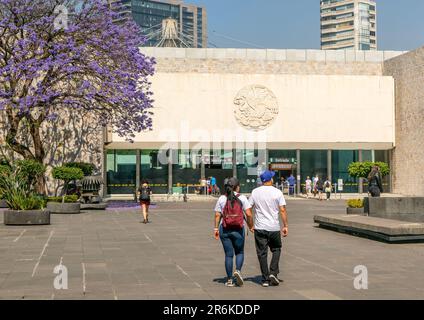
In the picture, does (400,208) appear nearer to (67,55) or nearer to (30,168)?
(67,55)

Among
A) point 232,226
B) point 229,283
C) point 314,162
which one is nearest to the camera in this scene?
point 229,283

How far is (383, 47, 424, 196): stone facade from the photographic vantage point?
4803 cm

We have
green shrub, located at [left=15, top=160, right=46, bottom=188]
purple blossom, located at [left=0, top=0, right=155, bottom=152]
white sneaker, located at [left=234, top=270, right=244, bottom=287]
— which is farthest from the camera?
green shrub, located at [left=15, top=160, right=46, bottom=188]

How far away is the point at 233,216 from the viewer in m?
9.65

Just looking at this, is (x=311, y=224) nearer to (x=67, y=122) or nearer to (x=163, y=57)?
(x=67, y=122)

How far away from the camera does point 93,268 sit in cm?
1127

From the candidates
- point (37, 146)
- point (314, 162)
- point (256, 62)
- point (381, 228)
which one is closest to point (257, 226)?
point (381, 228)

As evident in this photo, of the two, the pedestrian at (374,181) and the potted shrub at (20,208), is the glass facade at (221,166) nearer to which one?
the potted shrub at (20,208)

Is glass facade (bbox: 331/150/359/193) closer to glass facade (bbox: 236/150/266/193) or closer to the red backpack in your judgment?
glass facade (bbox: 236/150/266/193)

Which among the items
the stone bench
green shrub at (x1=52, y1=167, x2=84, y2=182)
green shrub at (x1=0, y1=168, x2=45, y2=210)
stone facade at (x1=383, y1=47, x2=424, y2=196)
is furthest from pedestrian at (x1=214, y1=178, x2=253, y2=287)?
stone facade at (x1=383, y1=47, x2=424, y2=196)

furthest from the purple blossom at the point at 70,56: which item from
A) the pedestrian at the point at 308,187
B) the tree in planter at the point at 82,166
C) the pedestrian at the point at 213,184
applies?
the pedestrian at the point at 308,187

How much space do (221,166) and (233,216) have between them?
41043 millimetres

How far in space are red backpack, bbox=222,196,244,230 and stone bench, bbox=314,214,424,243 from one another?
6721 mm
